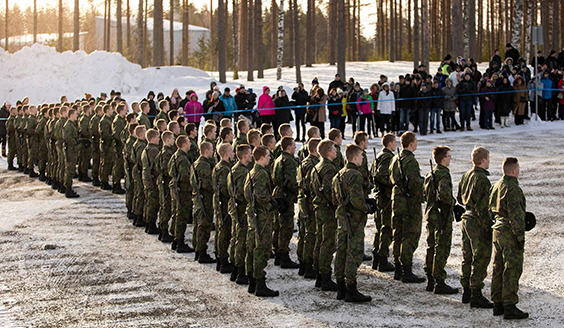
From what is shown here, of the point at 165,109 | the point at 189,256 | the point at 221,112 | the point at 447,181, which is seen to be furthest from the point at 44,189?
the point at 447,181

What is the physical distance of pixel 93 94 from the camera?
35.0m

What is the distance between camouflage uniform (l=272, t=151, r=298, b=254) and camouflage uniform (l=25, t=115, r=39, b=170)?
1090 centimetres

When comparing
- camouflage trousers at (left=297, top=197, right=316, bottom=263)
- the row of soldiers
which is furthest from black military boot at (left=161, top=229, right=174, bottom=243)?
camouflage trousers at (left=297, top=197, right=316, bottom=263)

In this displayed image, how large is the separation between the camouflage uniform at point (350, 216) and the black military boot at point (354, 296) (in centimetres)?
8

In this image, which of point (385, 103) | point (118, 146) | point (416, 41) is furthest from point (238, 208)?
point (416, 41)

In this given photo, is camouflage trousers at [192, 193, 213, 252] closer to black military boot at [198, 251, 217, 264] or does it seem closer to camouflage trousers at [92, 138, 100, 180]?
black military boot at [198, 251, 217, 264]

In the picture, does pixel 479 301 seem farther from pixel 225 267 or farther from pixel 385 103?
pixel 385 103

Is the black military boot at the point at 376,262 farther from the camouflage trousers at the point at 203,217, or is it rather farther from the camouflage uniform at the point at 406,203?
the camouflage trousers at the point at 203,217

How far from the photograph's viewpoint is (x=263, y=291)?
9.77 meters

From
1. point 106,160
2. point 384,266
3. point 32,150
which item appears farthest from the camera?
point 32,150

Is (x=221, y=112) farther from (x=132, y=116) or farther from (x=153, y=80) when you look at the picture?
(x=153, y=80)

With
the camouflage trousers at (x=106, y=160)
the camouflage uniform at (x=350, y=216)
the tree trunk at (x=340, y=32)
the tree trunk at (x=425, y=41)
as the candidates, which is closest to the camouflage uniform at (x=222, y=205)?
the camouflage uniform at (x=350, y=216)

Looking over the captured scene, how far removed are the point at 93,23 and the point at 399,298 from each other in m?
85.6

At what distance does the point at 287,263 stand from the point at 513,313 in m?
3.71
